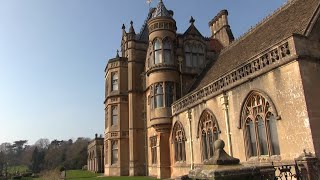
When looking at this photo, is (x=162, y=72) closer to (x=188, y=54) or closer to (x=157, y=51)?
(x=157, y=51)

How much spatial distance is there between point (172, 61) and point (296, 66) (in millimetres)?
14216

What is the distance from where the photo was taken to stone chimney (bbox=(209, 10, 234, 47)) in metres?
33.4

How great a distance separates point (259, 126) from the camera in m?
14.8

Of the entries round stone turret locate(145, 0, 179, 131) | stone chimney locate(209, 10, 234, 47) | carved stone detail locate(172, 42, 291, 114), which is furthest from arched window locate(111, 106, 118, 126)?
stone chimney locate(209, 10, 234, 47)

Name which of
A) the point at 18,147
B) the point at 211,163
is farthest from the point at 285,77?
the point at 18,147

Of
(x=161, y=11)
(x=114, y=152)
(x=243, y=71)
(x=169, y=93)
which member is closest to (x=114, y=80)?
(x=114, y=152)

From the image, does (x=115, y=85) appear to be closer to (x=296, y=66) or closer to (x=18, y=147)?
(x=296, y=66)

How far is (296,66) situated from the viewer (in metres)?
12.3

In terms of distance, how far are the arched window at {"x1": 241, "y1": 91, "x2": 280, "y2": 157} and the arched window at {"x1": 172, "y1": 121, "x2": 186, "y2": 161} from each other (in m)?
7.69

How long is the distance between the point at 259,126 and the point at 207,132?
16.8 ft

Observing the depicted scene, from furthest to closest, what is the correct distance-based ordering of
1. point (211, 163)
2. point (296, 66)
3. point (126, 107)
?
point (126, 107) → point (296, 66) → point (211, 163)

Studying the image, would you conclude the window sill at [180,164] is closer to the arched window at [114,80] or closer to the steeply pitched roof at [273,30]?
the steeply pitched roof at [273,30]

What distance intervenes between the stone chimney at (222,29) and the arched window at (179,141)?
1382 cm

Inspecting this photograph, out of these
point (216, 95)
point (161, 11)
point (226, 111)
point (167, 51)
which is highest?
point (161, 11)
